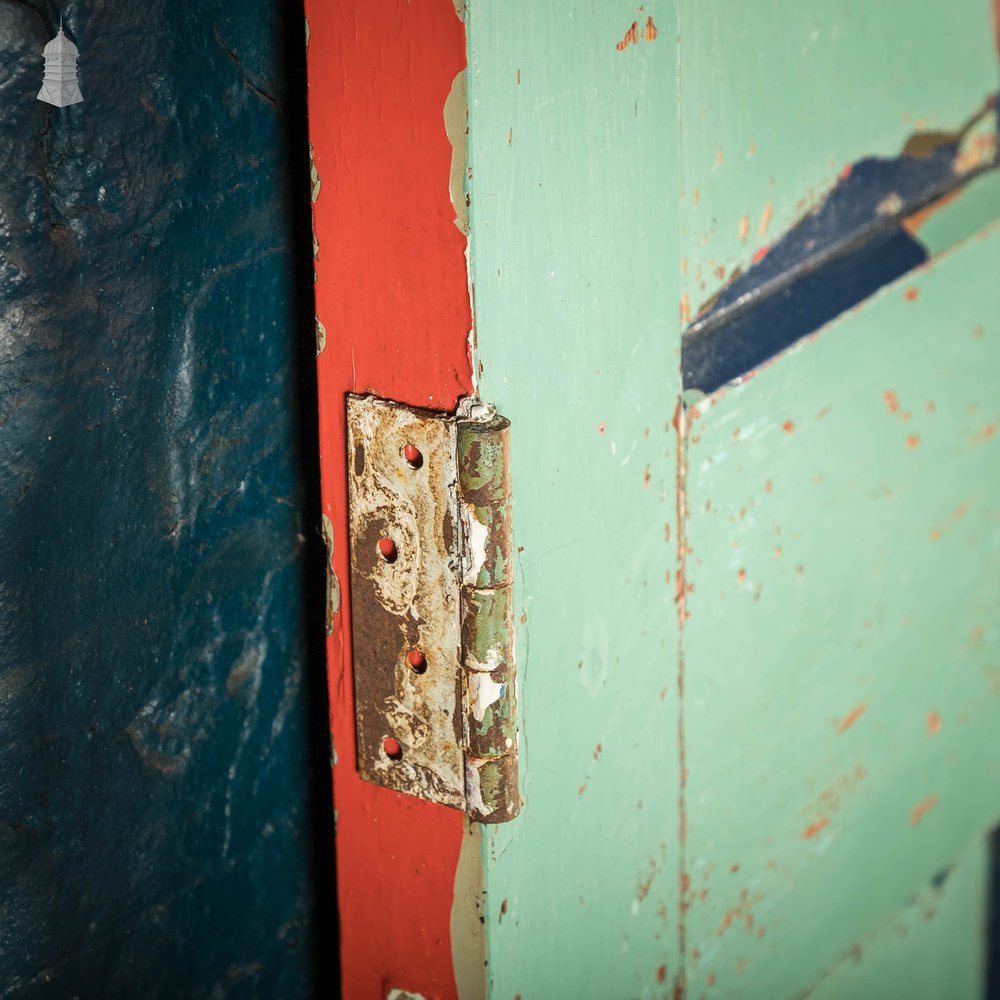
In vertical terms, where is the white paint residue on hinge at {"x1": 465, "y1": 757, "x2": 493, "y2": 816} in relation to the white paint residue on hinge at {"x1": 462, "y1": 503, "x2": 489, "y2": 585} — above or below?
below

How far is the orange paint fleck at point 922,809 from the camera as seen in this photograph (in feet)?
4.17

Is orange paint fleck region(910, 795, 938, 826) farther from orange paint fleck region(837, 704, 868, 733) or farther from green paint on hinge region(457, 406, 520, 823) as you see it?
green paint on hinge region(457, 406, 520, 823)

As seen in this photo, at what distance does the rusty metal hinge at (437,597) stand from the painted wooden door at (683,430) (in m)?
0.02

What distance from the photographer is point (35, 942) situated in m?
0.75

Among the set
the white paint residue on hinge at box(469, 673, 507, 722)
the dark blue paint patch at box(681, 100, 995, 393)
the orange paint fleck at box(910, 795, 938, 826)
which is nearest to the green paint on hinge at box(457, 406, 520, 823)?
the white paint residue on hinge at box(469, 673, 507, 722)

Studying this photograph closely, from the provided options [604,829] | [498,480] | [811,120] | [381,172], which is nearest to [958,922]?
[604,829]

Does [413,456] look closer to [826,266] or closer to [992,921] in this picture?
[826,266]

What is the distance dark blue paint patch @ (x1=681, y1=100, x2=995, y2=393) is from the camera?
85cm

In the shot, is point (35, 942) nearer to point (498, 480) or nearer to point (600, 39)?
point (498, 480)

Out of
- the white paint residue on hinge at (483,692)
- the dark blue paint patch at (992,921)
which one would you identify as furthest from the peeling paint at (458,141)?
the dark blue paint patch at (992,921)

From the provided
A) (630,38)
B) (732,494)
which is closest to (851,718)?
(732,494)

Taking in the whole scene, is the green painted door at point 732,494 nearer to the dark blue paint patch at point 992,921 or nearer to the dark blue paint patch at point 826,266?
the dark blue paint patch at point 826,266

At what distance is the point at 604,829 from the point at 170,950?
31cm

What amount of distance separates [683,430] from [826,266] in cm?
23
